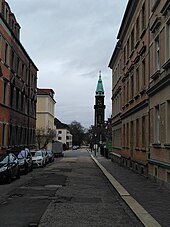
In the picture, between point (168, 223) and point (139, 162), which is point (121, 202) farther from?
point (139, 162)

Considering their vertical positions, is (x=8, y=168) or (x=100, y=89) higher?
(x=100, y=89)

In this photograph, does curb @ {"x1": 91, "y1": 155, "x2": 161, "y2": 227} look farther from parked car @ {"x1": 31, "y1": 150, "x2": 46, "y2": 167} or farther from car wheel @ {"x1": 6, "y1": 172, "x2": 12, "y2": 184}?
parked car @ {"x1": 31, "y1": 150, "x2": 46, "y2": 167}

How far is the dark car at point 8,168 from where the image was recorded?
18844 millimetres

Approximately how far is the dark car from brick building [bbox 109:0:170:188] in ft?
22.6

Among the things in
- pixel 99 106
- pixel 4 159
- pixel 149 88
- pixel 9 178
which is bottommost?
pixel 9 178

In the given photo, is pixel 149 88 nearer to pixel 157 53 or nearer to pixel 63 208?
pixel 157 53

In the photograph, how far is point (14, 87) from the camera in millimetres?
38000

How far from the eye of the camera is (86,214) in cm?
1021

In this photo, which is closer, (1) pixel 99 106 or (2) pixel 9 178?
(2) pixel 9 178

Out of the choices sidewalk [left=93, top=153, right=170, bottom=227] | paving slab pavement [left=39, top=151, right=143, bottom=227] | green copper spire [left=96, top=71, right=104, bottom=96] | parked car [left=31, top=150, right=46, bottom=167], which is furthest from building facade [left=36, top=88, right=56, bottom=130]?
paving slab pavement [left=39, top=151, right=143, bottom=227]

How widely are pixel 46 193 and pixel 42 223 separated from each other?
6.04 meters

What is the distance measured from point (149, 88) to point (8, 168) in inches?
311

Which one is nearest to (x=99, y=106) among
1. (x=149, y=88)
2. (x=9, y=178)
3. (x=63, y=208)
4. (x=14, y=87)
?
(x=14, y=87)

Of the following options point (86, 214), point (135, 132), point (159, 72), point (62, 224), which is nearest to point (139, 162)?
point (135, 132)
